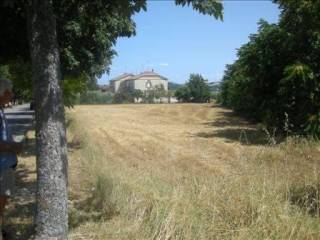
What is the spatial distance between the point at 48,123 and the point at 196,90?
261ft

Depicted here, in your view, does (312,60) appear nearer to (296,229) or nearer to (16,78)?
(16,78)

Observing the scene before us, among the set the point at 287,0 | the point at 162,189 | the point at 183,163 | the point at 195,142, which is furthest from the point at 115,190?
the point at 287,0

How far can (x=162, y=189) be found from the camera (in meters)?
6.34

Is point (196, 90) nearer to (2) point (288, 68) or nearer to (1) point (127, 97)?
(1) point (127, 97)

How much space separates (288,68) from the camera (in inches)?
673

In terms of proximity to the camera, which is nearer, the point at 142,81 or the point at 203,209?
the point at 203,209

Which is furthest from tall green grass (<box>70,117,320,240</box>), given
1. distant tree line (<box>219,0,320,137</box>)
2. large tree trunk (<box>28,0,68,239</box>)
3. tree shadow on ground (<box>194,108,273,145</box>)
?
distant tree line (<box>219,0,320,137</box>)

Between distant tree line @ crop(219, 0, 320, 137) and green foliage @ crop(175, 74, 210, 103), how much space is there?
62.0 metres

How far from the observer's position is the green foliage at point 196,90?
83.0 meters

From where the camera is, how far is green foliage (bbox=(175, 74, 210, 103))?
8300 centimetres

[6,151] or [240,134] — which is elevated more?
[6,151]

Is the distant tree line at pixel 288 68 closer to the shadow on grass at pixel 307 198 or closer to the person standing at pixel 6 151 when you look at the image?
the shadow on grass at pixel 307 198

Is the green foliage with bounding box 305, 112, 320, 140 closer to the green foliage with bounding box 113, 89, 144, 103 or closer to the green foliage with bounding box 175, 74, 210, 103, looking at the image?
the green foliage with bounding box 175, 74, 210, 103

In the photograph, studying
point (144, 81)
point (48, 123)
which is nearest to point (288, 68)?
point (48, 123)
